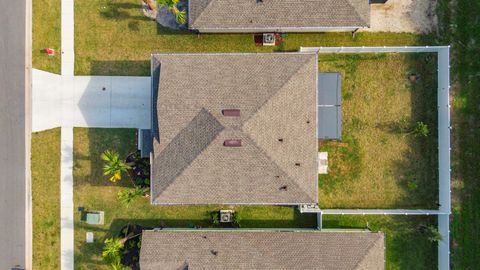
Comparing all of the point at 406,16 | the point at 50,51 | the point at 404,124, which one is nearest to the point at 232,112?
the point at 404,124

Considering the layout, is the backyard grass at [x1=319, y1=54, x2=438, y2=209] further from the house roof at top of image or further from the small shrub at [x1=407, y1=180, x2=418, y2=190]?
the house roof at top of image

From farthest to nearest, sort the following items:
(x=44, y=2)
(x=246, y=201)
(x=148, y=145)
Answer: (x=44, y=2), (x=148, y=145), (x=246, y=201)

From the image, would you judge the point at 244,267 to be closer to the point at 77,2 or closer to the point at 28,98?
the point at 28,98

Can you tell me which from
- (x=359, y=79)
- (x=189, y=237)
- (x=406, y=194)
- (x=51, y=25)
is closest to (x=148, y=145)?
(x=189, y=237)

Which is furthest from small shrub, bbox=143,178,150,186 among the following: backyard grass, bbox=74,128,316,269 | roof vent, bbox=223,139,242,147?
roof vent, bbox=223,139,242,147

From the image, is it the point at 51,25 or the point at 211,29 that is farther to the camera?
the point at 51,25

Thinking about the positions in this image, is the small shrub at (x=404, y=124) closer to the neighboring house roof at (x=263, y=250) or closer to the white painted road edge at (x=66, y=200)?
the neighboring house roof at (x=263, y=250)
